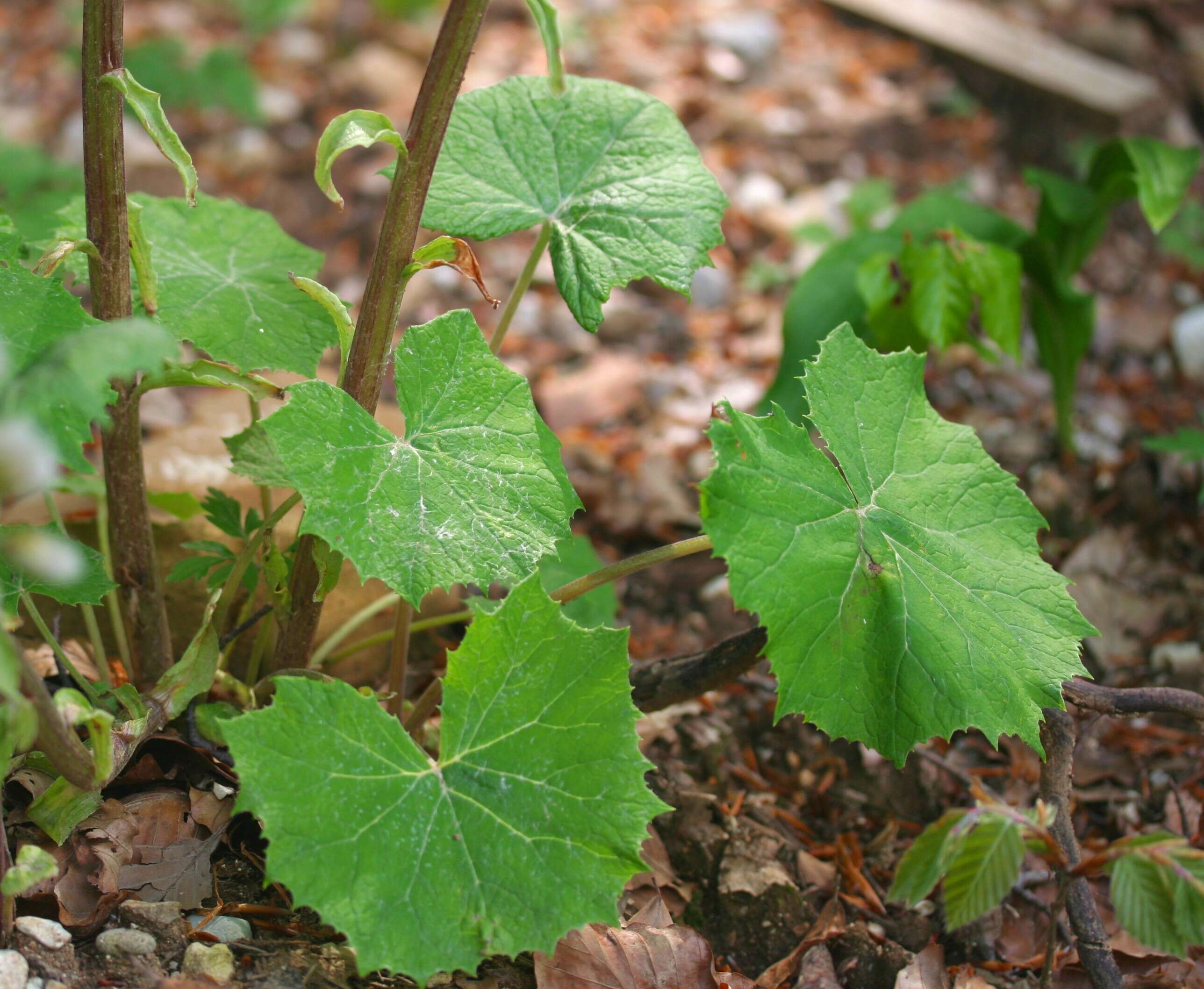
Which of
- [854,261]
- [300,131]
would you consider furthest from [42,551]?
[300,131]

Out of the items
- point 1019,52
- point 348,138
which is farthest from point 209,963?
point 1019,52

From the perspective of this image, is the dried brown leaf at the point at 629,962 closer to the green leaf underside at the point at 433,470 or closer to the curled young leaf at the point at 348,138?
the green leaf underside at the point at 433,470

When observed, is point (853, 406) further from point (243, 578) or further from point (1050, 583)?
point (243, 578)

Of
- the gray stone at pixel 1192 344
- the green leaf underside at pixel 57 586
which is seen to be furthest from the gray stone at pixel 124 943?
the gray stone at pixel 1192 344

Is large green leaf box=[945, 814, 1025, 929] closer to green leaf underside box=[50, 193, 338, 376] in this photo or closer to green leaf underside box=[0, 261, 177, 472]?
green leaf underside box=[0, 261, 177, 472]

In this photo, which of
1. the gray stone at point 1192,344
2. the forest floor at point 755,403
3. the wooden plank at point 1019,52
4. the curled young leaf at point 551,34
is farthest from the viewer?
the wooden plank at point 1019,52

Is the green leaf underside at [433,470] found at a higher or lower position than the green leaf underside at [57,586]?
higher

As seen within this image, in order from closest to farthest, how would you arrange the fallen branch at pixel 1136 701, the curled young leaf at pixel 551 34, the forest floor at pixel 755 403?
the curled young leaf at pixel 551 34, the fallen branch at pixel 1136 701, the forest floor at pixel 755 403
